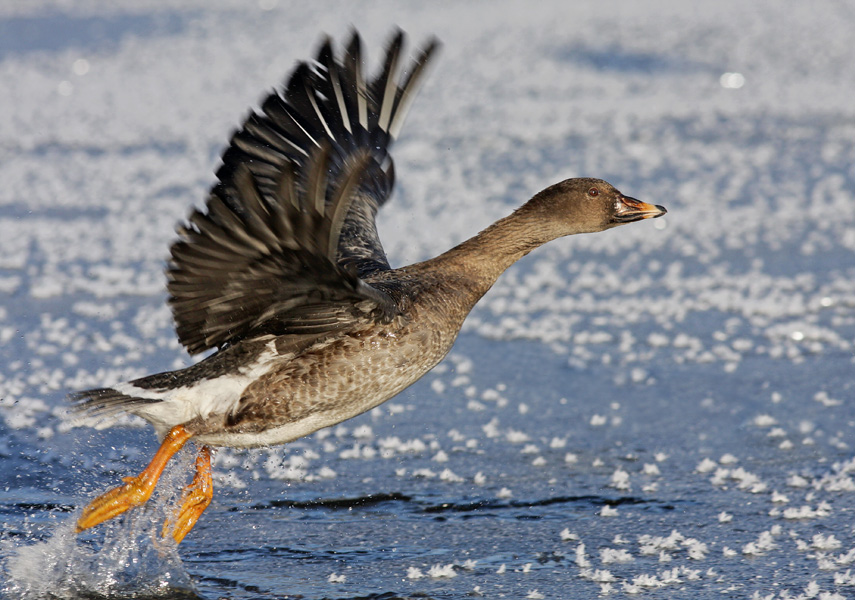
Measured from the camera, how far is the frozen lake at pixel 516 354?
4406 mm

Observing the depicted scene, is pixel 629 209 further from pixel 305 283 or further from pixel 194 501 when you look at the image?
pixel 194 501

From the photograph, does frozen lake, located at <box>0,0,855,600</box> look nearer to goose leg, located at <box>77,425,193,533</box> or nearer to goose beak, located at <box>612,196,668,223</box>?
goose leg, located at <box>77,425,193,533</box>

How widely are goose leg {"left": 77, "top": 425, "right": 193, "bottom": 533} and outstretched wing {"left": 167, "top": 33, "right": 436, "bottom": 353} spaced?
0.54m

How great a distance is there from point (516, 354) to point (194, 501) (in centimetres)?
268

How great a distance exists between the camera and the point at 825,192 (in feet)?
30.7

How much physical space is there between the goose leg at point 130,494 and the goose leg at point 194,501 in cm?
17

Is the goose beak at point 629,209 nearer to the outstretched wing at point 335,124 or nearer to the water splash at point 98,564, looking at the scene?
the outstretched wing at point 335,124

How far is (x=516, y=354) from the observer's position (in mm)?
6703

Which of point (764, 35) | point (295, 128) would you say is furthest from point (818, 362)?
point (764, 35)

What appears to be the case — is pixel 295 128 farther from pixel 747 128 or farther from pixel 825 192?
pixel 747 128

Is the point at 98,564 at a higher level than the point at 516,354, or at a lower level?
lower

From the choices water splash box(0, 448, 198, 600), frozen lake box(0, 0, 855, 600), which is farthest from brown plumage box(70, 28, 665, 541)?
frozen lake box(0, 0, 855, 600)

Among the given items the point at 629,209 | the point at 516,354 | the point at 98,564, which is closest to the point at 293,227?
the point at 98,564

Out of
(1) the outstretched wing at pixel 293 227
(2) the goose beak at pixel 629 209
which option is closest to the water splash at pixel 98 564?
(1) the outstretched wing at pixel 293 227
